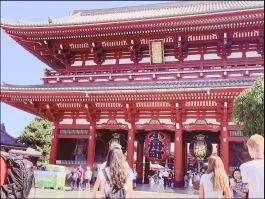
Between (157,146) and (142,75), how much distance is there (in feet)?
12.2

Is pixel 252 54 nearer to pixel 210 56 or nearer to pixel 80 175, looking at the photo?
pixel 210 56

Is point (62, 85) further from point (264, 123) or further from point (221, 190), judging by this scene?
point (221, 190)

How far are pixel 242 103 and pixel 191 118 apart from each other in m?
4.78

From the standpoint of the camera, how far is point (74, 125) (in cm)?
1633

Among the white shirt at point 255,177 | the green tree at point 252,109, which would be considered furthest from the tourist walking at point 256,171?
the green tree at point 252,109

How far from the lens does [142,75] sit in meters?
15.4

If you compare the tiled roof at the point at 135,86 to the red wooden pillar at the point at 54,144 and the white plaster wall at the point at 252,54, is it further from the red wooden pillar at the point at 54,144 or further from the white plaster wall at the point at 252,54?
the red wooden pillar at the point at 54,144

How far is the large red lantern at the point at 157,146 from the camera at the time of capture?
1533 centimetres

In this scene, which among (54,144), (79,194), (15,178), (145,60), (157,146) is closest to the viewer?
(15,178)

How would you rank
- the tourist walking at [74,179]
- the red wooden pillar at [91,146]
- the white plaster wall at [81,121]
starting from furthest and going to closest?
the white plaster wall at [81,121] → the red wooden pillar at [91,146] → the tourist walking at [74,179]

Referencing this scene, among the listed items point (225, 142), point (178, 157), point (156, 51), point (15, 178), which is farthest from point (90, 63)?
point (15, 178)

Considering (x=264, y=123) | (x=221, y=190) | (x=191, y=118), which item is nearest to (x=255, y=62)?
(x=191, y=118)

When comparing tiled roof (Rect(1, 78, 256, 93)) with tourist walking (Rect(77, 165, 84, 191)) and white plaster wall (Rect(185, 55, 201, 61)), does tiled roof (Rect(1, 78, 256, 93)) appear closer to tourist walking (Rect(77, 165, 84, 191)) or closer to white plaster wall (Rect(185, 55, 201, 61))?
white plaster wall (Rect(185, 55, 201, 61))

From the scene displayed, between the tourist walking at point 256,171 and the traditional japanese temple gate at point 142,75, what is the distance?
963 centimetres
